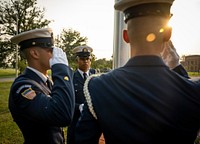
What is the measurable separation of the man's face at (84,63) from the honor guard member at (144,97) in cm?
320

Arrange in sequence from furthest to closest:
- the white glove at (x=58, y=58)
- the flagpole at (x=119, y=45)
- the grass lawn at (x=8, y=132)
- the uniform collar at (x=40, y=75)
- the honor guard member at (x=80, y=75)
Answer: the grass lawn at (x=8, y=132)
the honor guard member at (x=80, y=75)
the flagpole at (x=119, y=45)
the uniform collar at (x=40, y=75)
the white glove at (x=58, y=58)

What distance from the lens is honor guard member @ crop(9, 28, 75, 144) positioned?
5.74 ft

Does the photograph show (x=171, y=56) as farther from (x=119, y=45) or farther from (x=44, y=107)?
(x=119, y=45)

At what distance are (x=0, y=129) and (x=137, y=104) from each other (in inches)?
260

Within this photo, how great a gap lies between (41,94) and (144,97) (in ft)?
3.43

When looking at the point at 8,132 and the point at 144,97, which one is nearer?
the point at 144,97

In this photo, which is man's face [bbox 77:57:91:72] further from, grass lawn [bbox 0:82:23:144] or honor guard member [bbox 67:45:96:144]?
grass lawn [bbox 0:82:23:144]

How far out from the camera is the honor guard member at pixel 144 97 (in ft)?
3.67

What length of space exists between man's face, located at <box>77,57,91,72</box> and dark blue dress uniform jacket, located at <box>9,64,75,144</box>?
2327 millimetres

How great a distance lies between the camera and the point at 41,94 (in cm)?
188

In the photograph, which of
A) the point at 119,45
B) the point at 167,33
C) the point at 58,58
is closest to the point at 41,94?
the point at 58,58

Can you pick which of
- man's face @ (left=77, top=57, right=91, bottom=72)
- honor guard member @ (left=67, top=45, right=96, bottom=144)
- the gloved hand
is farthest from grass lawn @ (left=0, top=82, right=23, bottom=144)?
the gloved hand

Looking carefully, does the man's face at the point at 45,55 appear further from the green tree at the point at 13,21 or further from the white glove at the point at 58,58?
the green tree at the point at 13,21

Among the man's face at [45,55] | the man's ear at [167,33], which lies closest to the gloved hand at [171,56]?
the man's ear at [167,33]
